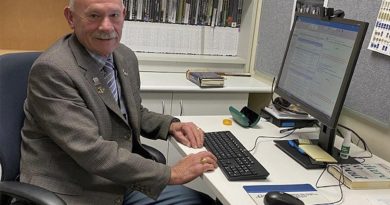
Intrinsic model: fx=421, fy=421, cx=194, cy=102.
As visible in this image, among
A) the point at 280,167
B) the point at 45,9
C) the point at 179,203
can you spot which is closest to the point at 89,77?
the point at 179,203

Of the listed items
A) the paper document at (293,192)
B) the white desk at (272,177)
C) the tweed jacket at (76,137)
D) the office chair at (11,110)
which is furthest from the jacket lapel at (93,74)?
the paper document at (293,192)

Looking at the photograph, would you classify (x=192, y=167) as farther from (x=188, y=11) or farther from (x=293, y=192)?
(x=188, y=11)

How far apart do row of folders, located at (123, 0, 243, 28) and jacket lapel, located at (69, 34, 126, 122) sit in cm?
116

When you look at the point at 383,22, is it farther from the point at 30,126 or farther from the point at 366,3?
the point at 30,126

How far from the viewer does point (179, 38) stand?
2.49m

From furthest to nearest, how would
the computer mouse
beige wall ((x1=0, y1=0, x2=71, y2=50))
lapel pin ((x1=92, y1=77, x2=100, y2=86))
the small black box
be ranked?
beige wall ((x1=0, y1=0, x2=71, y2=50))
the small black box
lapel pin ((x1=92, y1=77, x2=100, y2=86))
the computer mouse

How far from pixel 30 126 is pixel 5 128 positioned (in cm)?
7

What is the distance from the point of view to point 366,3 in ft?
5.06

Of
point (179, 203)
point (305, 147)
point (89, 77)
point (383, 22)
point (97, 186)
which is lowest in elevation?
point (179, 203)

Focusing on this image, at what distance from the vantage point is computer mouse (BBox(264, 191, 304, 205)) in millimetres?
983

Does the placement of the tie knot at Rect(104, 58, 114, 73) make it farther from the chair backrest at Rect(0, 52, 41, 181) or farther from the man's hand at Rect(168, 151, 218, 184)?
the man's hand at Rect(168, 151, 218, 184)

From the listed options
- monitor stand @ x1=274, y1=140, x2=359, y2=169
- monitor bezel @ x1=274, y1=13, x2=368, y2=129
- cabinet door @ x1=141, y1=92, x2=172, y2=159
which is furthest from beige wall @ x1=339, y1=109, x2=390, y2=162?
cabinet door @ x1=141, y1=92, x2=172, y2=159

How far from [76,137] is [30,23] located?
5.06 feet

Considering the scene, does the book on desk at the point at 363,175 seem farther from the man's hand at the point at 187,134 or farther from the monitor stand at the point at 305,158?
the man's hand at the point at 187,134
